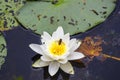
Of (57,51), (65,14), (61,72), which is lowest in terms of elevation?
(61,72)

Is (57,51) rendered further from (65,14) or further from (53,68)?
(65,14)

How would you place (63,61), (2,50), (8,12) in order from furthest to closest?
1. (8,12)
2. (2,50)
3. (63,61)

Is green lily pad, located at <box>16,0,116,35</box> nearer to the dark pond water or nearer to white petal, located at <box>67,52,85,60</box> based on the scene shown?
the dark pond water

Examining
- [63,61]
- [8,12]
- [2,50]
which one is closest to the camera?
[63,61]

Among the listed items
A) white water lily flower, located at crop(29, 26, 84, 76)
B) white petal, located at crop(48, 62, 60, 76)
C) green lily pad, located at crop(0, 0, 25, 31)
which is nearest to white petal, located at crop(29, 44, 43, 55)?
white water lily flower, located at crop(29, 26, 84, 76)

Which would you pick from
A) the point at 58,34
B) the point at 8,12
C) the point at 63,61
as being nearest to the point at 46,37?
the point at 58,34

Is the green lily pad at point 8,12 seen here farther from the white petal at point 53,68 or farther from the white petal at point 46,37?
the white petal at point 53,68

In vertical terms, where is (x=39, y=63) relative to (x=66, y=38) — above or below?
below
